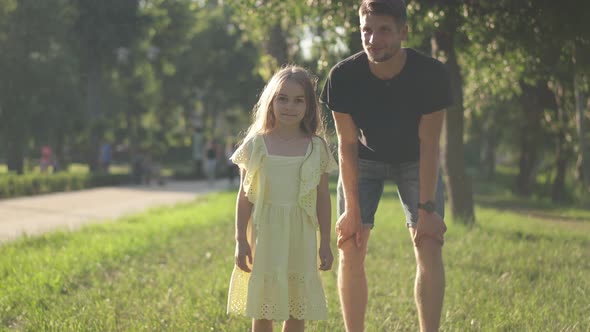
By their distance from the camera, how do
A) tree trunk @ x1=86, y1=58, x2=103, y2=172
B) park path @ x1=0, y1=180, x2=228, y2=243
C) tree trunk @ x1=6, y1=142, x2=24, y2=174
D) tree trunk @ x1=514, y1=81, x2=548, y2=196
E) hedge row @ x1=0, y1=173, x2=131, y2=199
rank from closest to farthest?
park path @ x1=0, y1=180, x2=228, y2=243 < hedge row @ x1=0, y1=173, x2=131, y2=199 < tree trunk @ x1=514, y1=81, x2=548, y2=196 < tree trunk @ x1=6, y1=142, x2=24, y2=174 < tree trunk @ x1=86, y1=58, x2=103, y2=172

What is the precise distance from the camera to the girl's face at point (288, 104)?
4043 mm

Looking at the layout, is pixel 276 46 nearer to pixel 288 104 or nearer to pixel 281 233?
pixel 288 104

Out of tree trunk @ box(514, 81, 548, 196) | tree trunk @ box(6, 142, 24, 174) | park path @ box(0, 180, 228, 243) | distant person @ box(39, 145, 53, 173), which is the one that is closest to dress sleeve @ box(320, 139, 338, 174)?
park path @ box(0, 180, 228, 243)

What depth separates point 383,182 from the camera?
4.46 meters

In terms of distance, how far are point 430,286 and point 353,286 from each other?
421mm

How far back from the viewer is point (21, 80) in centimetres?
3338

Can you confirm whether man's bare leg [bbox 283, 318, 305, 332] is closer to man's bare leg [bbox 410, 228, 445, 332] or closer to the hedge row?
man's bare leg [bbox 410, 228, 445, 332]

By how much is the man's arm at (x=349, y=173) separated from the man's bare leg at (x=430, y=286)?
367 millimetres

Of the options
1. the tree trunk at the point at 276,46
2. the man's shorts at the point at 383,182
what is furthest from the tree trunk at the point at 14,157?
the man's shorts at the point at 383,182

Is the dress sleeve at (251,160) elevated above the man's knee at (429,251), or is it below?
above

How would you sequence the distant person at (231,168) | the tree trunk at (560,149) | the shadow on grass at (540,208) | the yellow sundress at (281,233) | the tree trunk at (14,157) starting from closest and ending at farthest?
the yellow sundress at (281,233) < the shadow on grass at (540,208) < the tree trunk at (560,149) < the distant person at (231,168) < the tree trunk at (14,157)

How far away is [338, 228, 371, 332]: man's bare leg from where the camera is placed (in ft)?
14.4

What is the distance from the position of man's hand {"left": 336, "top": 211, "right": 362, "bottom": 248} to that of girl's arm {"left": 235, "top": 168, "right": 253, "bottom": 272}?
56 centimetres

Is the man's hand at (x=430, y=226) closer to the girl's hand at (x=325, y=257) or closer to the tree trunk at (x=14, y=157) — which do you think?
the girl's hand at (x=325, y=257)
